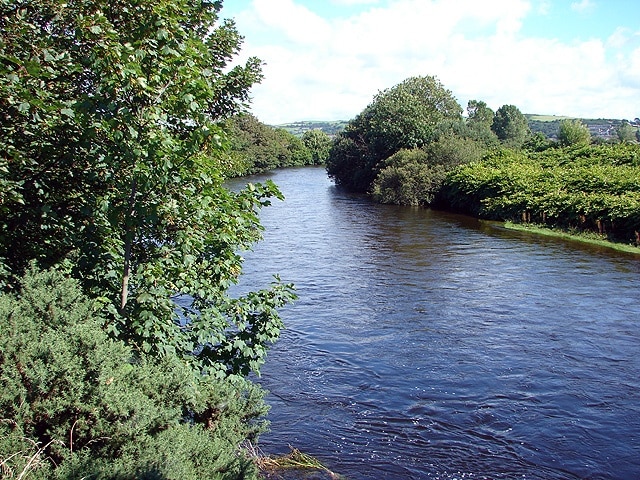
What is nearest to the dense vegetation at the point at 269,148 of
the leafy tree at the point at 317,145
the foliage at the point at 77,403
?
the leafy tree at the point at 317,145

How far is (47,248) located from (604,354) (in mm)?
12363

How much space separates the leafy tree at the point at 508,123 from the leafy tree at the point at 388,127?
21297 millimetres

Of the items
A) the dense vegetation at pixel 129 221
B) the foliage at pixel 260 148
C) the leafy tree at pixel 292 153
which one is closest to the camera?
the dense vegetation at pixel 129 221

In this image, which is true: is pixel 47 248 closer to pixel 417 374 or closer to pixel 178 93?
pixel 178 93

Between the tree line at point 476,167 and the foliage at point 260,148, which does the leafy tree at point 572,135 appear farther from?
the foliage at point 260,148

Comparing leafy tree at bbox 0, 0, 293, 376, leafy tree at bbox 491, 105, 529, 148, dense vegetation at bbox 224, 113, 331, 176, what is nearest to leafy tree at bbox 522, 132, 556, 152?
leafy tree at bbox 491, 105, 529, 148

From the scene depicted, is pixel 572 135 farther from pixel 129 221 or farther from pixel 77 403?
pixel 77 403

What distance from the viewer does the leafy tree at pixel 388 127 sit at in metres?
51.3

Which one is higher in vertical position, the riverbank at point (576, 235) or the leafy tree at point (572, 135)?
the leafy tree at point (572, 135)

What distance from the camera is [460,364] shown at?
1345cm

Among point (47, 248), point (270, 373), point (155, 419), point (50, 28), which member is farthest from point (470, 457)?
point (50, 28)

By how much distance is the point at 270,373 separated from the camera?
1294cm

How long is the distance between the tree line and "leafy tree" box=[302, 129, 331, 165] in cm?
5277

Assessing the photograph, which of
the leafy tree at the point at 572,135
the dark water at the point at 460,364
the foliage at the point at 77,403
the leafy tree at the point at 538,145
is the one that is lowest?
the dark water at the point at 460,364
